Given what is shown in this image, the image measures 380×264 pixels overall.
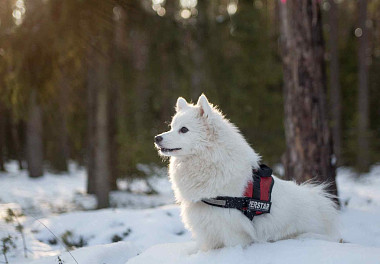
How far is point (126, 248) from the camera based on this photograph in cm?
446

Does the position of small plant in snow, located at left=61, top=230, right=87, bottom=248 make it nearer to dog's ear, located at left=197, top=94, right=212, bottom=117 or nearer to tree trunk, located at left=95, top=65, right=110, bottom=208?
dog's ear, located at left=197, top=94, right=212, bottom=117

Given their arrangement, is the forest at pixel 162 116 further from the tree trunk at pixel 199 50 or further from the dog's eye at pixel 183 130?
the dog's eye at pixel 183 130

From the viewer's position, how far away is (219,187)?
3.76 meters

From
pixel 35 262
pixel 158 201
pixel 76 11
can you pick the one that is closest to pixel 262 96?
pixel 158 201

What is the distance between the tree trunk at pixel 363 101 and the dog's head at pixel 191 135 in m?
12.7

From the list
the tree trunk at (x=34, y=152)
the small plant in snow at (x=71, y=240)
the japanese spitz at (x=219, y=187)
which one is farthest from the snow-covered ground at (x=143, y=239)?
the tree trunk at (x=34, y=152)

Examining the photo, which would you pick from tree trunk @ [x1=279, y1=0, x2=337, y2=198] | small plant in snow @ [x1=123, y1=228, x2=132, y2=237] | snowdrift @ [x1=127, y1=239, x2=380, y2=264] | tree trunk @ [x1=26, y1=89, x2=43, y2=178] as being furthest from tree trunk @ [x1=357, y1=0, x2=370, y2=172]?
tree trunk @ [x1=26, y1=89, x2=43, y2=178]

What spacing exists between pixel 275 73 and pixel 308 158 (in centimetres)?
Result: 1081

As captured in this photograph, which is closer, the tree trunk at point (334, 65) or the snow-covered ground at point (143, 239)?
the snow-covered ground at point (143, 239)

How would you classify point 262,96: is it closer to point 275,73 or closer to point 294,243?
point 275,73

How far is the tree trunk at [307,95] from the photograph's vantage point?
631cm

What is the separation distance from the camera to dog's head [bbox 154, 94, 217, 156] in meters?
3.91

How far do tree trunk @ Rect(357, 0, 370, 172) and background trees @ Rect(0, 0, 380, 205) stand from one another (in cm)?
5

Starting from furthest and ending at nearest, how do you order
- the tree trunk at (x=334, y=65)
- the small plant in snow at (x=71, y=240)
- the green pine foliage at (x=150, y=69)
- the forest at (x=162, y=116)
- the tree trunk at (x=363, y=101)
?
the tree trunk at (x=334, y=65) → the tree trunk at (x=363, y=101) → the small plant in snow at (x=71, y=240) → the green pine foliage at (x=150, y=69) → the forest at (x=162, y=116)
